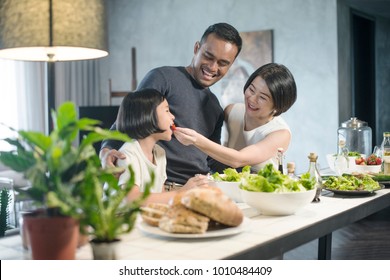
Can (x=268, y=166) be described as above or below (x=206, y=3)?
below

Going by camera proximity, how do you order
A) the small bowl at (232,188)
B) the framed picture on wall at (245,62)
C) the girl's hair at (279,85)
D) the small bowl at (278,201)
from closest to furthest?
the small bowl at (278,201), the small bowl at (232,188), the girl's hair at (279,85), the framed picture on wall at (245,62)

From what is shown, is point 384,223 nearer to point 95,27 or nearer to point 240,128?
point 240,128

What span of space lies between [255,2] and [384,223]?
3.37 metres

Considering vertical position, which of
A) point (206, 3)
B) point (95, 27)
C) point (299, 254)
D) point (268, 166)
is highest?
point (206, 3)

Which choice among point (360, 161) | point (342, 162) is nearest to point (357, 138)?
point (360, 161)

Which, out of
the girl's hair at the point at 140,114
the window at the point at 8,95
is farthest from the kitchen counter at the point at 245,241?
the window at the point at 8,95

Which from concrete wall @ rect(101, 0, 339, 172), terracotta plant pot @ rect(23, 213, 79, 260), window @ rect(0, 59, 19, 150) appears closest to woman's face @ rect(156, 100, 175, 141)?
terracotta plant pot @ rect(23, 213, 79, 260)

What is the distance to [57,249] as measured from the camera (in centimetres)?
98

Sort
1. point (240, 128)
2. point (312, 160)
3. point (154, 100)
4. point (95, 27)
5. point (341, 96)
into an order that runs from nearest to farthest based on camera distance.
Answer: point (95, 27)
point (312, 160)
point (154, 100)
point (240, 128)
point (341, 96)

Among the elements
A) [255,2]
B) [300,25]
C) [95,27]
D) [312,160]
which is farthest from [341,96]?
[95,27]

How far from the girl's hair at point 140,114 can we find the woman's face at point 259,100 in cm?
52

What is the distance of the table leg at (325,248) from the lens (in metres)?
2.42

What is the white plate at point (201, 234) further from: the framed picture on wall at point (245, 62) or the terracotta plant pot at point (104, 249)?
the framed picture on wall at point (245, 62)

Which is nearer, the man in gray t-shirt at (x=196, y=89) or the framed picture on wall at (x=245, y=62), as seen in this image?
the man in gray t-shirt at (x=196, y=89)
